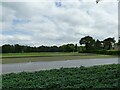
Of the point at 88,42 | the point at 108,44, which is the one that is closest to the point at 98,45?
the point at 88,42

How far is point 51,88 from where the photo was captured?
6.72 meters

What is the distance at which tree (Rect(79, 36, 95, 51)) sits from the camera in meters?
55.5

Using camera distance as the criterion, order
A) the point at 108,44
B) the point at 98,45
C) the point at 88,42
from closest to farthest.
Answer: the point at 88,42
the point at 98,45
the point at 108,44

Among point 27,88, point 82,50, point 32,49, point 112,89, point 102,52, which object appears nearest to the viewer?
point 112,89

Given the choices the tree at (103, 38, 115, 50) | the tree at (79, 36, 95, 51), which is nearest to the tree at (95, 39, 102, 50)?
the tree at (79, 36, 95, 51)

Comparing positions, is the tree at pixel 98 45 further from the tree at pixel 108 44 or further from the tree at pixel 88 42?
the tree at pixel 108 44

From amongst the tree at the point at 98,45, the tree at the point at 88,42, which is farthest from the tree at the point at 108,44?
the tree at the point at 88,42

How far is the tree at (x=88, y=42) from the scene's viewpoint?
5549 cm

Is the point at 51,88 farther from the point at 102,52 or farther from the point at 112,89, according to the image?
the point at 102,52

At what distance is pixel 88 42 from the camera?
186ft

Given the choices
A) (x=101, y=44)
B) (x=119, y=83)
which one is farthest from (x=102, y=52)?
(x=119, y=83)

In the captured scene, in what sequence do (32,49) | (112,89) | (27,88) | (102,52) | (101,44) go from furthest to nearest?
(101,44) < (102,52) < (32,49) < (27,88) < (112,89)

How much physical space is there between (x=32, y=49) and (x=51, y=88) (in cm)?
2936

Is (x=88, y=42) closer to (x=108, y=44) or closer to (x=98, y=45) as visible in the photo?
(x=98, y=45)
